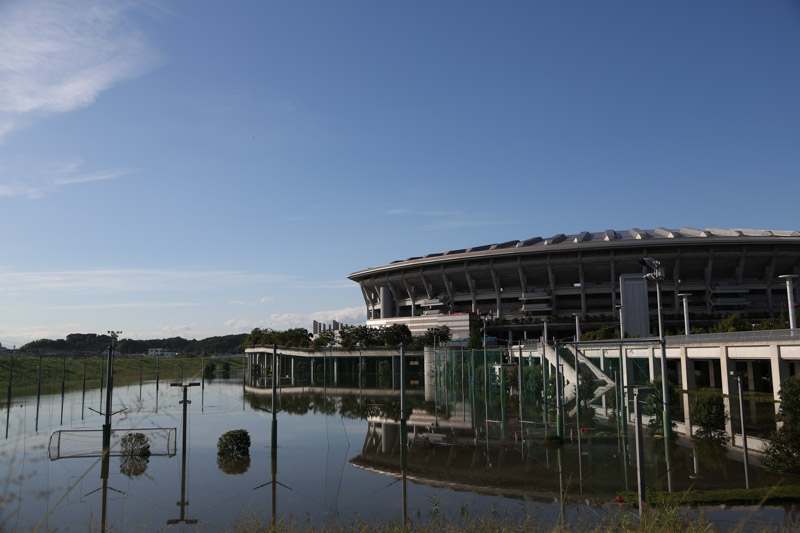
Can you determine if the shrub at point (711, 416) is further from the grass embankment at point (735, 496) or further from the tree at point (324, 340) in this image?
the tree at point (324, 340)

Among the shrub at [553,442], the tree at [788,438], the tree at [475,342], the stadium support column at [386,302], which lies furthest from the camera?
the stadium support column at [386,302]

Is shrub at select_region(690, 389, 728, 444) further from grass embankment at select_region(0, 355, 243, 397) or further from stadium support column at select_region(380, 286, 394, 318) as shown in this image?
stadium support column at select_region(380, 286, 394, 318)

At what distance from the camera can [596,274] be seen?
9425 cm

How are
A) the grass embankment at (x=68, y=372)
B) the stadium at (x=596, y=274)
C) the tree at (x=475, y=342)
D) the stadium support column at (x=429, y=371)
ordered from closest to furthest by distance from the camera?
the stadium support column at (x=429, y=371) → the grass embankment at (x=68, y=372) → the tree at (x=475, y=342) → the stadium at (x=596, y=274)

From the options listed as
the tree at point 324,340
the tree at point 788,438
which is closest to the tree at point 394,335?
the tree at point 324,340

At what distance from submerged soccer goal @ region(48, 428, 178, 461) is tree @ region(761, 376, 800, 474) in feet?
65.6

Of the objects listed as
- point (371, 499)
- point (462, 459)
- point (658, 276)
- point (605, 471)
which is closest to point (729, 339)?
point (658, 276)

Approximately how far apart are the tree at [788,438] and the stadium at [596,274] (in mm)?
65856

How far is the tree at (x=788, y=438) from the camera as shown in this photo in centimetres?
1677

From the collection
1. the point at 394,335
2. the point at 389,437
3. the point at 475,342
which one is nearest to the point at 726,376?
the point at 389,437

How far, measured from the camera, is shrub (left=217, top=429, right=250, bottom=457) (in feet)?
69.1

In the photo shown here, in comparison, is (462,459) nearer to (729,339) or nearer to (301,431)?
(301,431)

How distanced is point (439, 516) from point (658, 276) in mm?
17431

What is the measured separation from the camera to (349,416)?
33.8m
